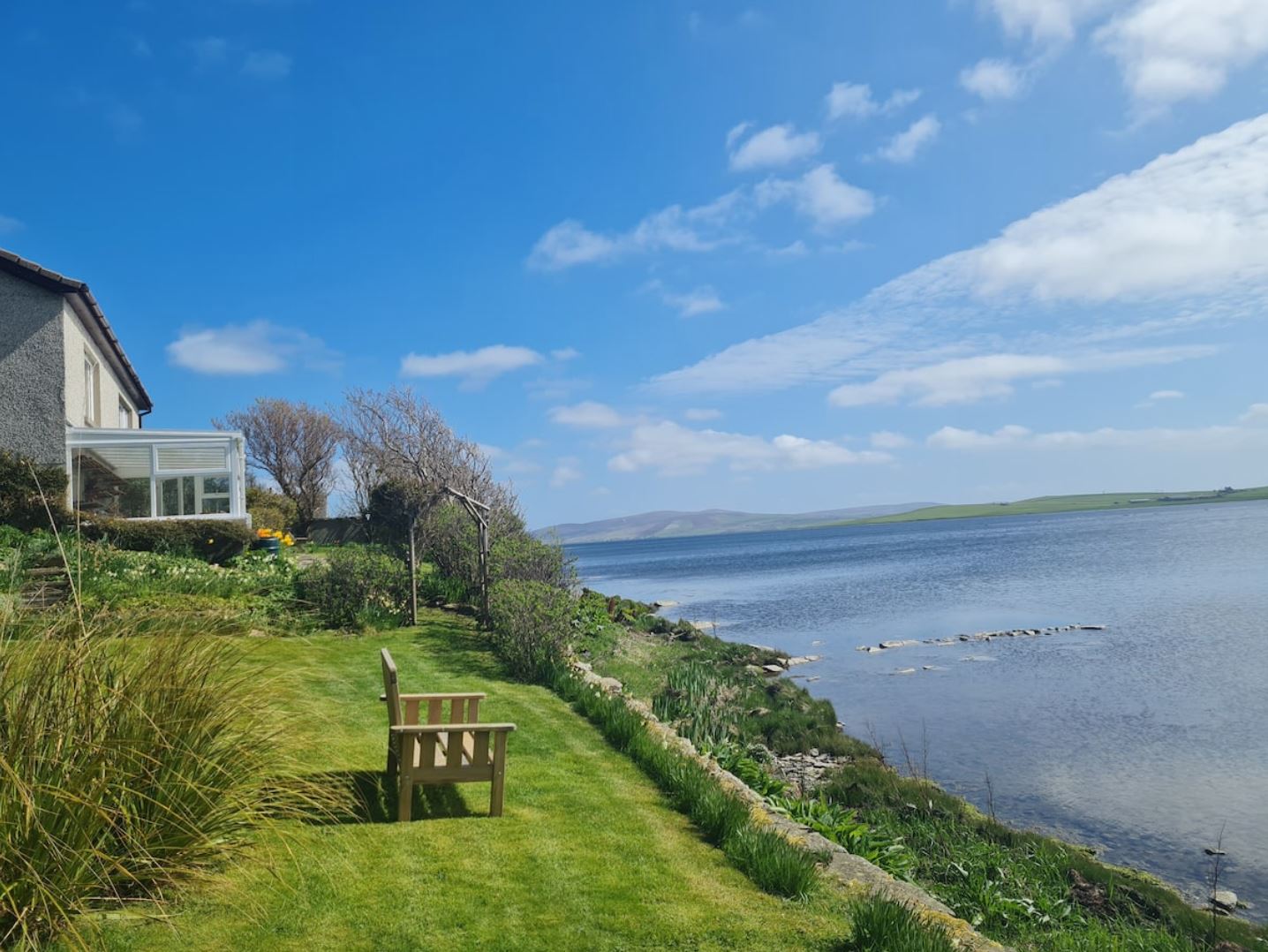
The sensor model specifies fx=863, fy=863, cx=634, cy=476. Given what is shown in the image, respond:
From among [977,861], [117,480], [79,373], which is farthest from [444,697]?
[79,373]

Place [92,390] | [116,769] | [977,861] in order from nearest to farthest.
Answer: [116,769], [977,861], [92,390]

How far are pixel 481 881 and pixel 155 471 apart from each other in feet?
58.6

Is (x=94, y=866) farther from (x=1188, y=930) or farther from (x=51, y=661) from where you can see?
(x=1188, y=930)

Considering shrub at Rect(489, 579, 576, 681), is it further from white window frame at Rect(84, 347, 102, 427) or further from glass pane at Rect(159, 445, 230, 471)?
white window frame at Rect(84, 347, 102, 427)

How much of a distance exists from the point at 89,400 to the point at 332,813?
20.0m

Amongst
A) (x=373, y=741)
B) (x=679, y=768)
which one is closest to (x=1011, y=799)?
(x=679, y=768)

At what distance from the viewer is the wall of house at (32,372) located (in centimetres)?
1834

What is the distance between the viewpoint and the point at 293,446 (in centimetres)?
3912

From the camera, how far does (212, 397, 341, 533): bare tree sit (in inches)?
1533

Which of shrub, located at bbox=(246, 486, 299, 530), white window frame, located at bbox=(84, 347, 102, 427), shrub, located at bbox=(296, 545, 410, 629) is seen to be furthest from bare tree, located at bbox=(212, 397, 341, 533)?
shrub, located at bbox=(296, 545, 410, 629)

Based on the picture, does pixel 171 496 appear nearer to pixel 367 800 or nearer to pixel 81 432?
pixel 81 432

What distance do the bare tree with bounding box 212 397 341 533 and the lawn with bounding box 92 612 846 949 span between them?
3417 cm

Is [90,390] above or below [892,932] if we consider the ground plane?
above

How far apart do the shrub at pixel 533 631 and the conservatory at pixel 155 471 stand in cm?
1074
